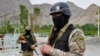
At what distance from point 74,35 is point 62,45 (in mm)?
97

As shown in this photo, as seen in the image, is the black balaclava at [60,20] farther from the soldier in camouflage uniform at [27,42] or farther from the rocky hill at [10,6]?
the rocky hill at [10,6]

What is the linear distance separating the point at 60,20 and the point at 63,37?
0.11 m

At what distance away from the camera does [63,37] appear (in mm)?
2555

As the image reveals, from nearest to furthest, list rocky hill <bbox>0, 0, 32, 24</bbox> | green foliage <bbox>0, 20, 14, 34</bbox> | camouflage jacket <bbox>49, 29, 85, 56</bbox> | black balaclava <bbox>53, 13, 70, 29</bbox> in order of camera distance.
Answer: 1. camouflage jacket <bbox>49, 29, 85, 56</bbox>
2. black balaclava <bbox>53, 13, 70, 29</bbox>
3. green foliage <bbox>0, 20, 14, 34</bbox>
4. rocky hill <bbox>0, 0, 32, 24</bbox>

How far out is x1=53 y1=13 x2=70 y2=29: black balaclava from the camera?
2.56 m

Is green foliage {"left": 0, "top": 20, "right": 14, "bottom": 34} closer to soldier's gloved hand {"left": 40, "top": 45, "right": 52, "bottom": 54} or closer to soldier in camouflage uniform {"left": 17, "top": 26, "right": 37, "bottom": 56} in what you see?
soldier in camouflage uniform {"left": 17, "top": 26, "right": 37, "bottom": 56}

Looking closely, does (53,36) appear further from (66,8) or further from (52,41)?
(66,8)

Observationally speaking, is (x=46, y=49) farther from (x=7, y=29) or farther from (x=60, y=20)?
(x=7, y=29)

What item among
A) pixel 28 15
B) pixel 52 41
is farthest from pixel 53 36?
pixel 28 15

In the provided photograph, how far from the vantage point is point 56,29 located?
8.63ft

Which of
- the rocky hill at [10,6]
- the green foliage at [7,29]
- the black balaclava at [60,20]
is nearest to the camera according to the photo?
the black balaclava at [60,20]

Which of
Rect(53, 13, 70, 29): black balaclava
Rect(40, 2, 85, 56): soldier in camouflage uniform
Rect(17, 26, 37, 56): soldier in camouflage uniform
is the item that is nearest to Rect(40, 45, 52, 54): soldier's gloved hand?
Rect(40, 2, 85, 56): soldier in camouflage uniform

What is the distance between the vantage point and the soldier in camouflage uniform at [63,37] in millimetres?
2488

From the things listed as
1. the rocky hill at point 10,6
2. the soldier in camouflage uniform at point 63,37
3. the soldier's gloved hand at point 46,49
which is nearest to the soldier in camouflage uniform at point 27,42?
the soldier in camouflage uniform at point 63,37
